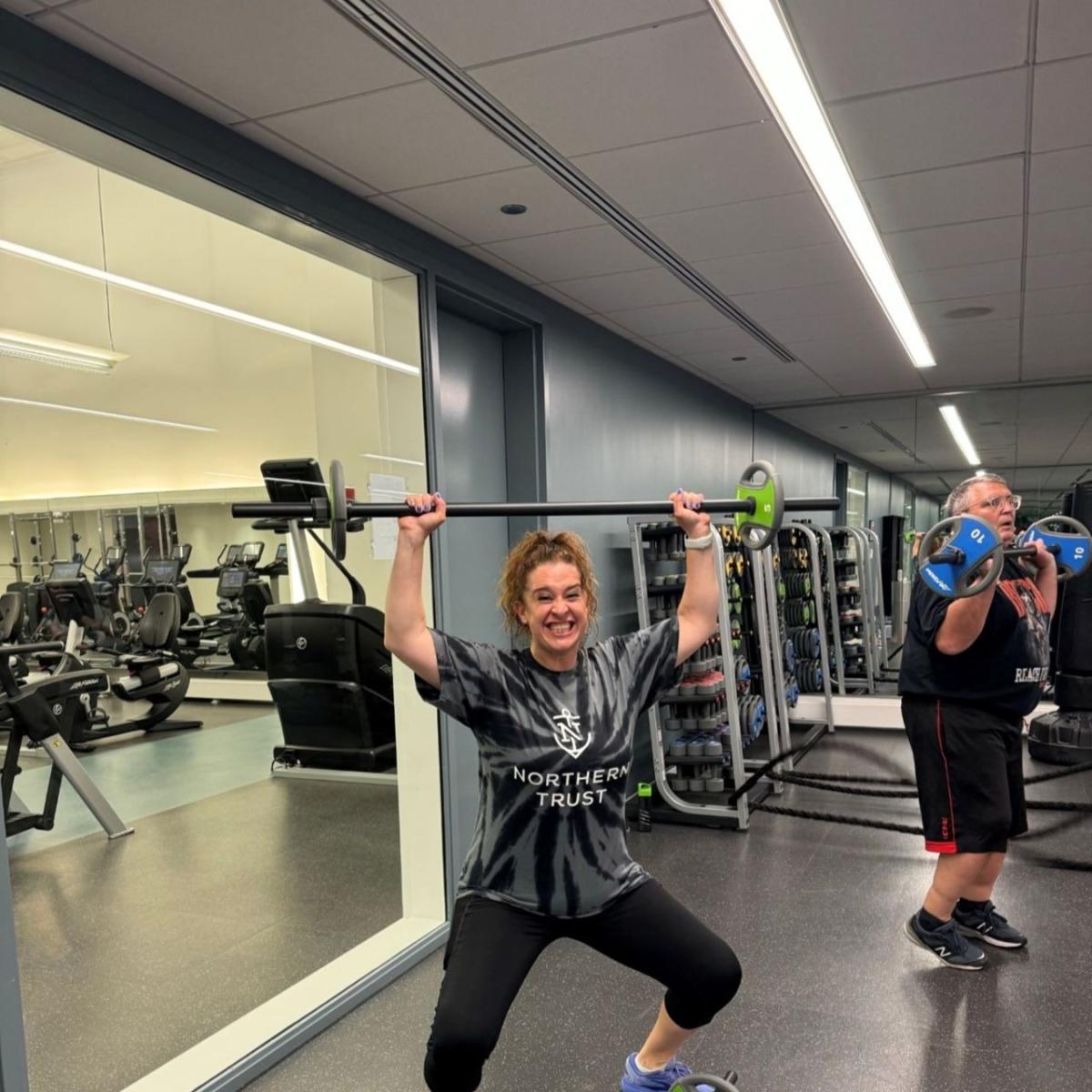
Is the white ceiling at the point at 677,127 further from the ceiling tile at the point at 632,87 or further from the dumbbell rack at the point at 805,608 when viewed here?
the dumbbell rack at the point at 805,608

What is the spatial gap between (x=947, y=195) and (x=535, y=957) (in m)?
2.70

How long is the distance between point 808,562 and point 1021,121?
15.0ft

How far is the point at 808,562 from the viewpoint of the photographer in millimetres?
6754

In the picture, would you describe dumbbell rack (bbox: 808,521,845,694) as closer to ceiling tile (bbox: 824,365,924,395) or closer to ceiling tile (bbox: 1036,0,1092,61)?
ceiling tile (bbox: 824,365,924,395)

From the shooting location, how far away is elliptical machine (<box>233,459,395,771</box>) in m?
5.20

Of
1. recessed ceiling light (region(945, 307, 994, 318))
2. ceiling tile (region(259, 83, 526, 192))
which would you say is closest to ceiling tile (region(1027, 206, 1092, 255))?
recessed ceiling light (region(945, 307, 994, 318))

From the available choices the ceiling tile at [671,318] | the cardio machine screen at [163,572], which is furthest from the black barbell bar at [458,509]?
the cardio machine screen at [163,572]

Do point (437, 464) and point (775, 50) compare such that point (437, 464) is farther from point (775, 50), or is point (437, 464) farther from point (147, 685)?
point (147, 685)

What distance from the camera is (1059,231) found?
336 cm

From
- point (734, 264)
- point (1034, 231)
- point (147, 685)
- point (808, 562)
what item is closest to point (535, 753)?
point (734, 264)

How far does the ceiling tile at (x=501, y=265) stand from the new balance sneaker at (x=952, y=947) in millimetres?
2885

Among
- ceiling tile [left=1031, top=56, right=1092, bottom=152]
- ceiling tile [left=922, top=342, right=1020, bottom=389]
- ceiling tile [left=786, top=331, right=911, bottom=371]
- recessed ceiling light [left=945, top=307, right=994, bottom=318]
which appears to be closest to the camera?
ceiling tile [left=1031, top=56, right=1092, bottom=152]

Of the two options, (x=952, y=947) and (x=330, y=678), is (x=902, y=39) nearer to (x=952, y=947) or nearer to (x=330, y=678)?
(x=952, y=947)

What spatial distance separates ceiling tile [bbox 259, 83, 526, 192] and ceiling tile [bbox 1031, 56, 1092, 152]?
1.38 meters
